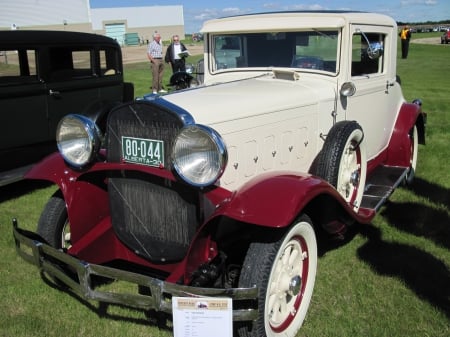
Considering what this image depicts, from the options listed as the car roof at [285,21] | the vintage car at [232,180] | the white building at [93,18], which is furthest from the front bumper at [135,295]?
the white building at [93,18]

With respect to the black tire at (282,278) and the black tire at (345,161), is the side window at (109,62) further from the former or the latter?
the black tire at (282,278)

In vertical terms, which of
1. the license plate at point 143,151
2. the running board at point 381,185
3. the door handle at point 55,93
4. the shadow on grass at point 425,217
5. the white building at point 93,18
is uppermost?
the white building at point 93,18

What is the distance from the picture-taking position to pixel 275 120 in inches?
118

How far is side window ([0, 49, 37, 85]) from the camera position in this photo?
5.02 metres

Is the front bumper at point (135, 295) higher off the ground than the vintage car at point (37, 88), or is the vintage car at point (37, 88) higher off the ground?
the vintage car at point (37, 88)

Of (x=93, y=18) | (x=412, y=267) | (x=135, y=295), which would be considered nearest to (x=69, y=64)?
(x=135, y=295)

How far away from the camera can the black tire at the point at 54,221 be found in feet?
9.97

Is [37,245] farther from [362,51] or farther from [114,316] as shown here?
[362,51]

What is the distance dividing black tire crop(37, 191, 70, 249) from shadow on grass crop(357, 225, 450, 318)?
2.20 meters

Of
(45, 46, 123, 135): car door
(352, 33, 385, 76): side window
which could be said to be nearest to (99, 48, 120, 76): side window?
(45, 46, 123, 135): car door

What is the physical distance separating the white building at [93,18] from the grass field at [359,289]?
23.8 metres

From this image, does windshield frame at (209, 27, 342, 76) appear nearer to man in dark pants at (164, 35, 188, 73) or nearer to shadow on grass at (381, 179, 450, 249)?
shadow on grass at (381, 179, 450, 249)

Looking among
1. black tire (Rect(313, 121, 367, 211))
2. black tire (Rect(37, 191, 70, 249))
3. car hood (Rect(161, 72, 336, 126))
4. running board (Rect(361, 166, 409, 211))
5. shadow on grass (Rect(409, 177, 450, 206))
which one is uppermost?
car hood (Rect(161, 72, 336, 126))

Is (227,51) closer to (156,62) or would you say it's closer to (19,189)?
(19,189)
